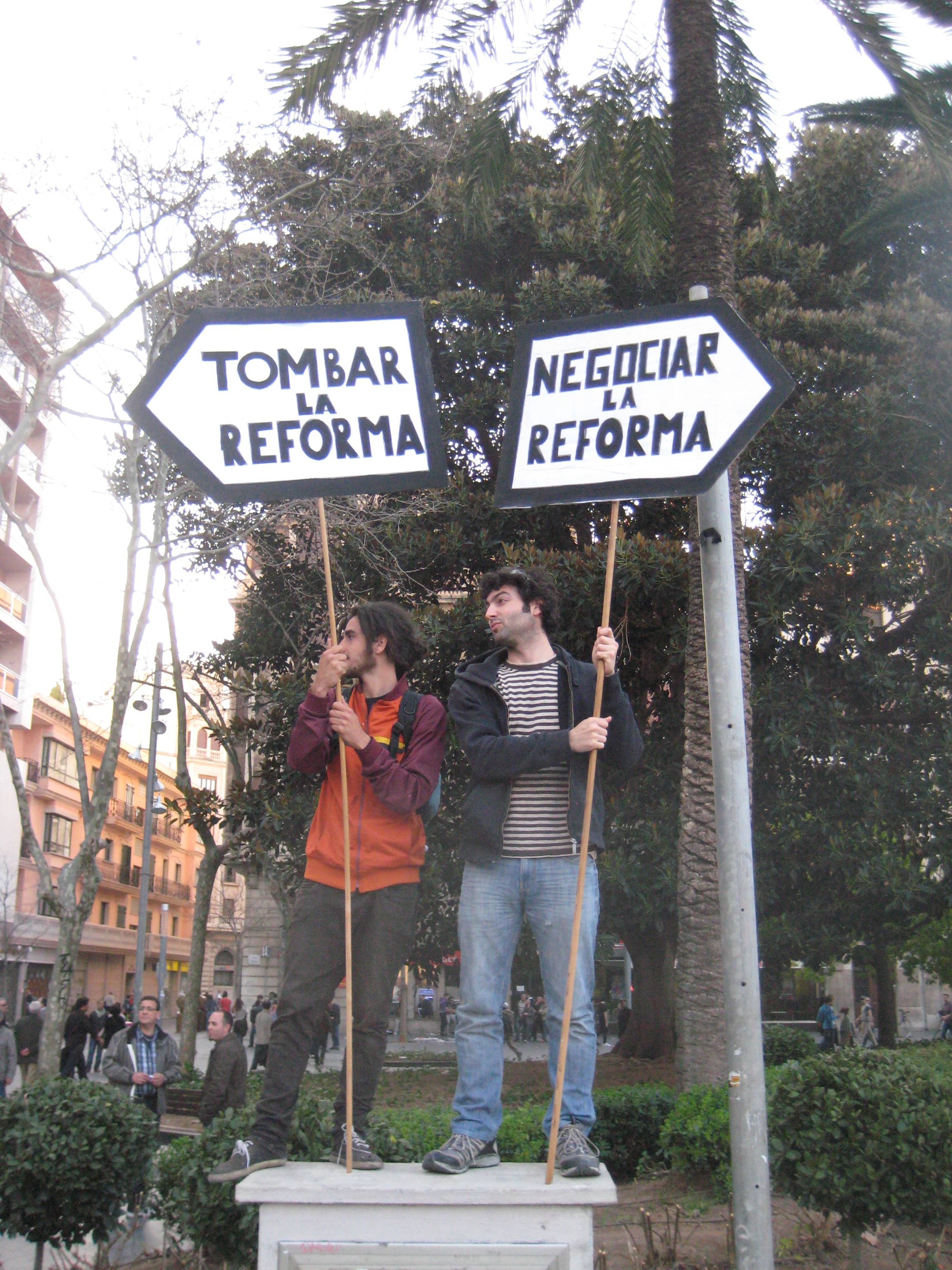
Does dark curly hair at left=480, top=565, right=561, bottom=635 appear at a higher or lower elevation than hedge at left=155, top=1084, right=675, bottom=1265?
higher

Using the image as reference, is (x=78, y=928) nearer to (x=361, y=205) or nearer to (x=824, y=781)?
(x=824, y=781)

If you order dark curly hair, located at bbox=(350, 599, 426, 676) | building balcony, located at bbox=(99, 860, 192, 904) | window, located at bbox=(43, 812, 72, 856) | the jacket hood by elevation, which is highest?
window, located at bbox=(43, 812, 72, 856)

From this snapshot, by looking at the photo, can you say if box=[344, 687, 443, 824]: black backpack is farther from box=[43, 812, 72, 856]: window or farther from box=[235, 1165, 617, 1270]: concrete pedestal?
box=[43, 812, 72, 856]: window

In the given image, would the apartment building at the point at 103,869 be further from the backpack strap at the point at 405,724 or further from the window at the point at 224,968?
the backpack strap at the point at 405,724

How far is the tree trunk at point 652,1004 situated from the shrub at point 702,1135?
983cm

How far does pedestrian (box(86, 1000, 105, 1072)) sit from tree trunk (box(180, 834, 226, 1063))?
1.83 m

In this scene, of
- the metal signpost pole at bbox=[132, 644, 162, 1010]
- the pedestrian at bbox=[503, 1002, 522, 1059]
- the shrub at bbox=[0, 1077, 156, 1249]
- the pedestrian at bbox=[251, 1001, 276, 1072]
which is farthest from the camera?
the pedestrian at bbox=[503, 1002, 522, 1059]

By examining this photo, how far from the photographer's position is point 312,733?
3.89 metres

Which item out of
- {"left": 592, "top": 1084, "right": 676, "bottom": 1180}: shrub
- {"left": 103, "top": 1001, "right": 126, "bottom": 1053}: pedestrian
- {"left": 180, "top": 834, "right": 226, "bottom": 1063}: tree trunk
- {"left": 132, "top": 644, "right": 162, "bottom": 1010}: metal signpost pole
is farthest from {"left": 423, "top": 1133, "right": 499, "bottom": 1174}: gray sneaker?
{"left": 132, "top": 644, "right": 162, "bottom": 1010}: metal signpost pole

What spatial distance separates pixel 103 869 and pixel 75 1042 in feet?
121

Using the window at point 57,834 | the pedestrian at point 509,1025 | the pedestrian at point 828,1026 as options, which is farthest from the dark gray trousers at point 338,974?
the window at point 57,834

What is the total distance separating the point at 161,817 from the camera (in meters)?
62.8

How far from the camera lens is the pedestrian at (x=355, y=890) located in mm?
3738

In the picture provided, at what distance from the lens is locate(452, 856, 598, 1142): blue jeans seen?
361 centimetres
